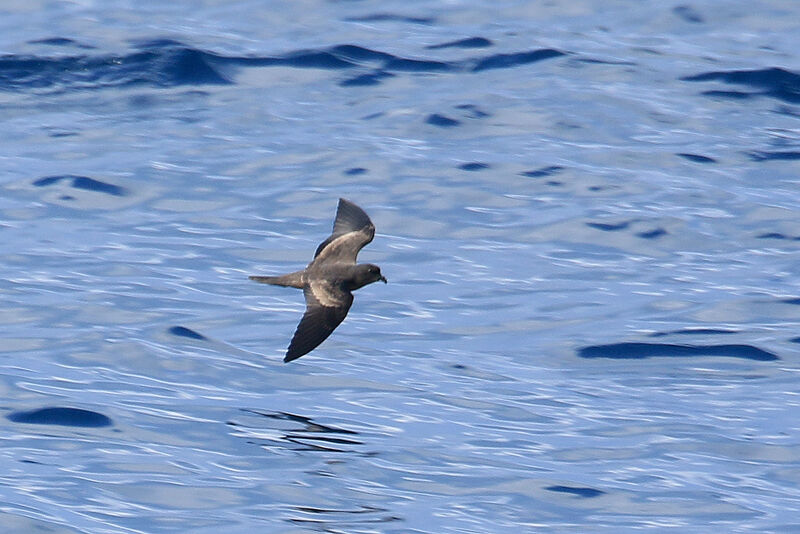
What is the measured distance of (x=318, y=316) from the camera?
1013 centimetres

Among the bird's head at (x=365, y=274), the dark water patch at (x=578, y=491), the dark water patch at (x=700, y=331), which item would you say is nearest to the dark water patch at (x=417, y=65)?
the dark water patch at (x=700, y=331)

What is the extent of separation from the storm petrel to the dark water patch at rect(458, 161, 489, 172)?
3.99 meters

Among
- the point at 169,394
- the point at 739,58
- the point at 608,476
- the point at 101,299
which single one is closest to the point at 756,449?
the point at 608,476

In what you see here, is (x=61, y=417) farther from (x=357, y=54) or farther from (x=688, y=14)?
(x=688, y=14)

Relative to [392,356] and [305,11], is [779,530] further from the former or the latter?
[305,11]

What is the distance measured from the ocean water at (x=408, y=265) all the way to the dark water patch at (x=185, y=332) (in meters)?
0.02

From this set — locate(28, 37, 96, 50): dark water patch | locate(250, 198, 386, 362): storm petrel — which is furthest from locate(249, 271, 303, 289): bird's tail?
locate(28, 37, 96, 50): dark water patch

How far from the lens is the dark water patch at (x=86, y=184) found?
1519cm

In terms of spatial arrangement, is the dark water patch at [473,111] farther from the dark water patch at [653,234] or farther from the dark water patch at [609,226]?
the dark water patch at [653,234]

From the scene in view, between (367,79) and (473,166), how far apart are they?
2955 millimetres

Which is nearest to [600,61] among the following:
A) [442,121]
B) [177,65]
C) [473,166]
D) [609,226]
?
[442,121]

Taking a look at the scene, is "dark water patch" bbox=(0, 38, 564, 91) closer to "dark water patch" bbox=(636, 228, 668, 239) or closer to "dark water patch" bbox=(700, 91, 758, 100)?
"dark water patch" bbox=(700, 91, 758, 100)

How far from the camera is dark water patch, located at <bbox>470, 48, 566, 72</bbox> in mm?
18688

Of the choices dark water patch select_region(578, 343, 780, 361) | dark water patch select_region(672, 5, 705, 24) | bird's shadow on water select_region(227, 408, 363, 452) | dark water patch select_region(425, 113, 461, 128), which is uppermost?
dark water patch select_region(672, 5, 705, 24)
